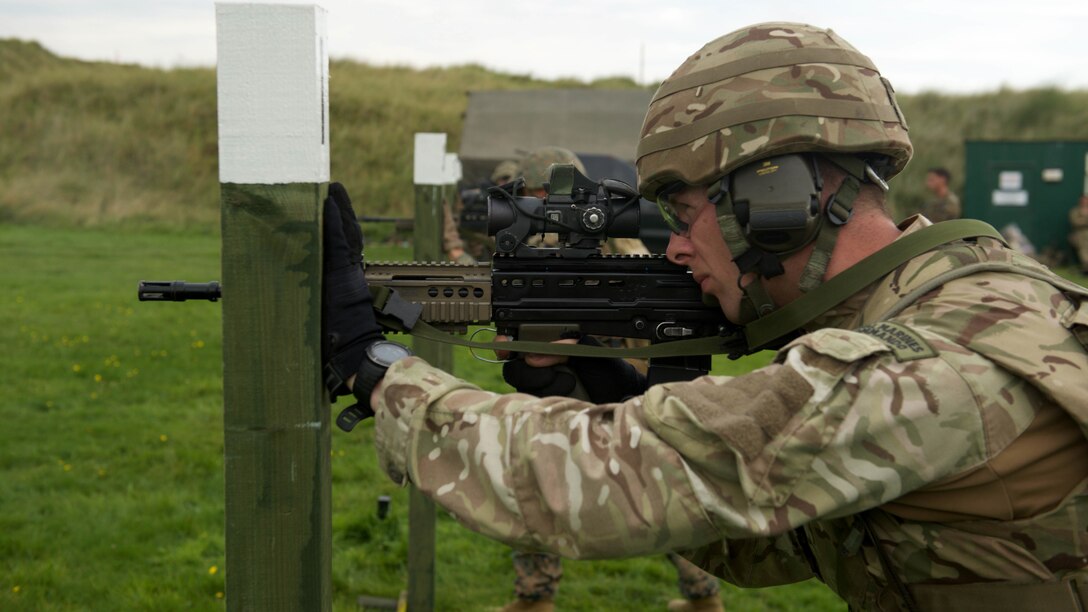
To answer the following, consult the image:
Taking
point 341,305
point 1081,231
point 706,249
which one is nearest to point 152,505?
point 341,305

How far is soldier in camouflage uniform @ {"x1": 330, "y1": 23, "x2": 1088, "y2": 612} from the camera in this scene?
164 centimetres

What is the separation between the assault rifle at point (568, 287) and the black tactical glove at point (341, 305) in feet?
0.94

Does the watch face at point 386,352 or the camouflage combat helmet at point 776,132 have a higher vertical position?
the camouflage combat helmet at point 776,132

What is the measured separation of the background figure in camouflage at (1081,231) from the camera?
19.9 m

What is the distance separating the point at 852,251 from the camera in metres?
2.18

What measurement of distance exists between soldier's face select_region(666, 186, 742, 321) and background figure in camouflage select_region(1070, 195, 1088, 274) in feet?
65.6

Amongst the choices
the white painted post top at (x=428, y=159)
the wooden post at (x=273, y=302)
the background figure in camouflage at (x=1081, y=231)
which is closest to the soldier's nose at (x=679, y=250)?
the wooden post at (x=273, y=302)

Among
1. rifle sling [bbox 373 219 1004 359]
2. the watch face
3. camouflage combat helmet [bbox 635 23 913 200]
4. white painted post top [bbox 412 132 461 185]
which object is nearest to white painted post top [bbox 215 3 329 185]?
the watch face

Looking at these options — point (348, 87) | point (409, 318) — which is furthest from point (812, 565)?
point (348, 87)

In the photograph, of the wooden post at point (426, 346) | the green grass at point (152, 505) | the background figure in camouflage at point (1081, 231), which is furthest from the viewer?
the background figure in camouflage at point (1081, 231)

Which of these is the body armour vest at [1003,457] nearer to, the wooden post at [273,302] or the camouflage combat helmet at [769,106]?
the camouflage combat helmet at [769,106]

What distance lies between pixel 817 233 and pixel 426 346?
2.56m

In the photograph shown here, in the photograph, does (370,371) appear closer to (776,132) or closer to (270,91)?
(270,91)

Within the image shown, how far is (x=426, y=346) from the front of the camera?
4.44 meters
